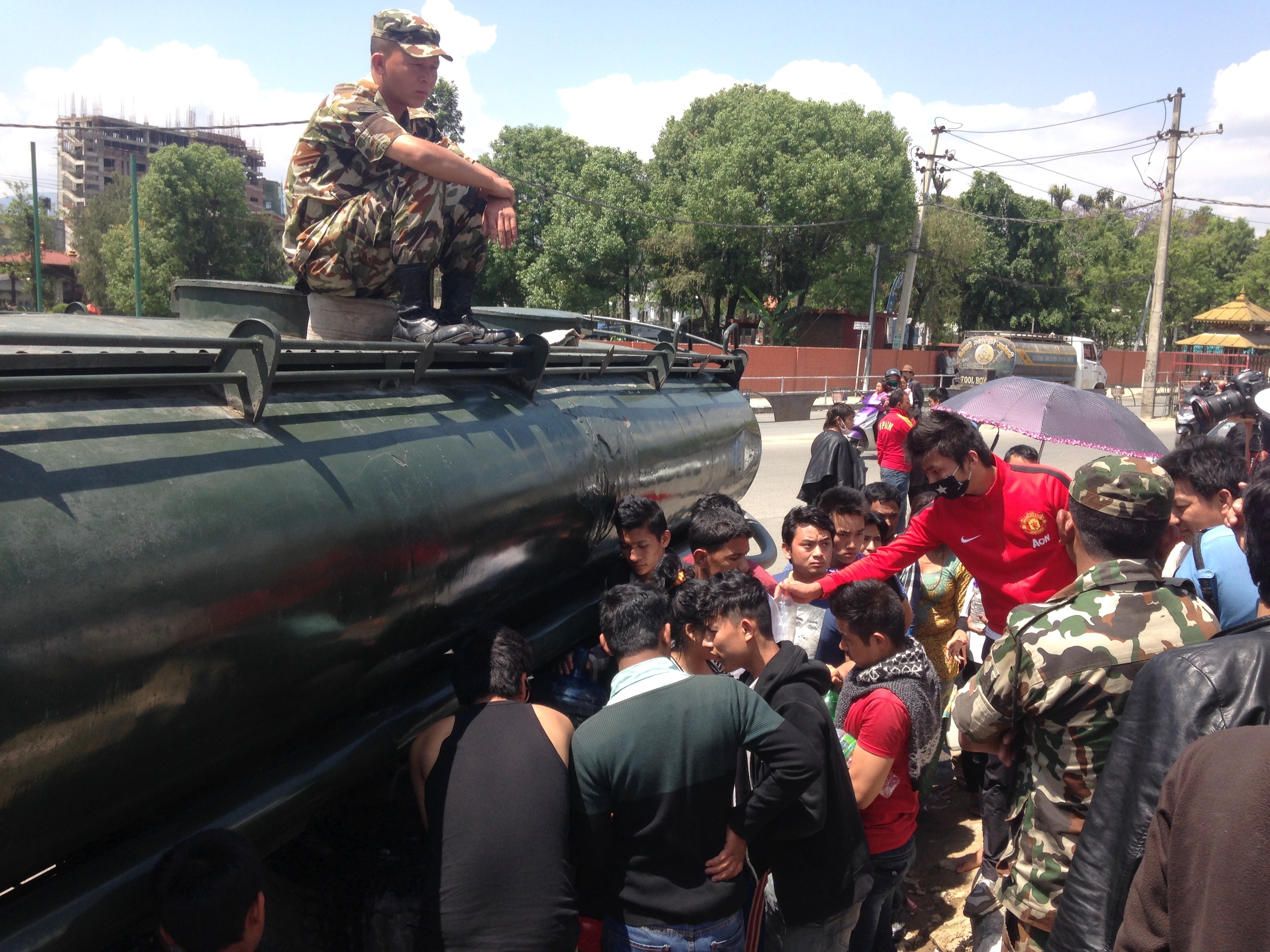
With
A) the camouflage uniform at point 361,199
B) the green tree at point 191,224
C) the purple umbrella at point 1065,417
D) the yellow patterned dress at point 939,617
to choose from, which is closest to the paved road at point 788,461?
the purple umbrella at point 1065,417

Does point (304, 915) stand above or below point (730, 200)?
below

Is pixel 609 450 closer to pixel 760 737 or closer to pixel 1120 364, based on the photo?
pixel 760 737

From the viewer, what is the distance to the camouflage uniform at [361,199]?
299cm

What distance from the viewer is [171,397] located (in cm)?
199

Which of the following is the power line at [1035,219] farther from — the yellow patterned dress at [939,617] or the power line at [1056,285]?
the yellow patterned dress at [939,617]

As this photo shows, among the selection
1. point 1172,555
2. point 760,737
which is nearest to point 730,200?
point 1172,555

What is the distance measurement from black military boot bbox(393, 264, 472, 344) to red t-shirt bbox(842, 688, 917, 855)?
68.3 inches

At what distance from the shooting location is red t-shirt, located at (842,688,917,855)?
9.59 ft

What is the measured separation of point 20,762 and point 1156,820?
5.81 ft

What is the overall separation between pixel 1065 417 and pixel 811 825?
4.60 metres

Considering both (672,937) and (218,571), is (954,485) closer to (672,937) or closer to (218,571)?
(672,937)

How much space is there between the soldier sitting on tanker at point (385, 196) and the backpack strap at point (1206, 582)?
2734mm

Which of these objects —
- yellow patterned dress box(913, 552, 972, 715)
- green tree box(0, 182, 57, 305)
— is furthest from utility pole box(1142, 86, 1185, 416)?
green tree box(0, 182, 57, 305)

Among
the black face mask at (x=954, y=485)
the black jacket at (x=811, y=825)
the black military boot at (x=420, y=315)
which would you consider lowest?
the black jacket at (x=811, y=825)
